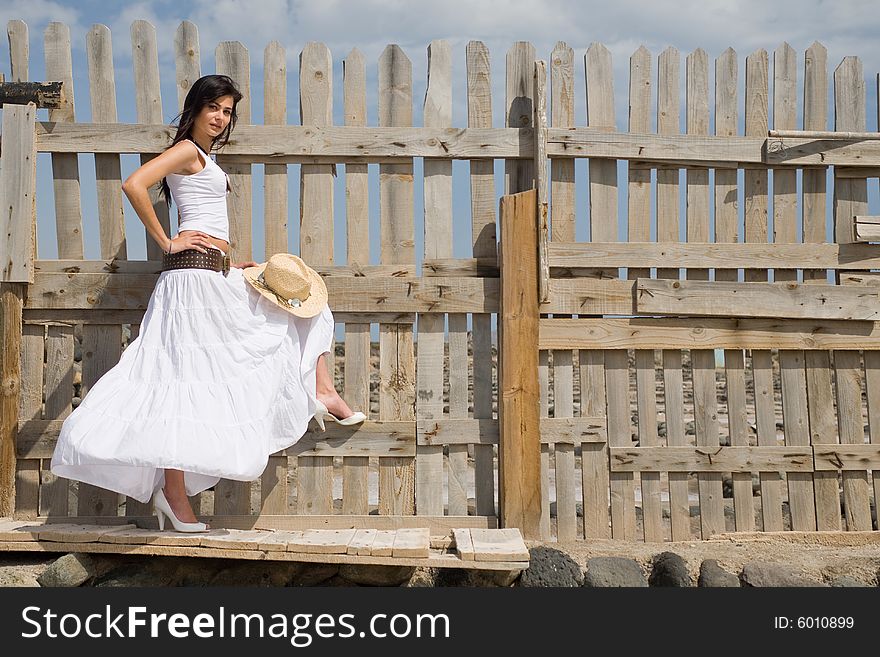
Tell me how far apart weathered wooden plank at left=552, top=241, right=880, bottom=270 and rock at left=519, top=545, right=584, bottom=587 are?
168 cm

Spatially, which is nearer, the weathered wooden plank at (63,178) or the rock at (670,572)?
the rock at (670,572)

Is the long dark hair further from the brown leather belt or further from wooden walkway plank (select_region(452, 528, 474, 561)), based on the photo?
wooden walkway plank (select_region(452, 528, 474, 561))

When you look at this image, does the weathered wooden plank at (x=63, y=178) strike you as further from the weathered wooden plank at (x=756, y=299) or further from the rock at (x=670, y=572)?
the rock at (x=670, y=572)

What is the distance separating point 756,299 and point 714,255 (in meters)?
0.36

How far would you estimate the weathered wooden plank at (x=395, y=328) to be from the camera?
16.6 ft

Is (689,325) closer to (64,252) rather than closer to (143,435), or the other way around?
(143,435)

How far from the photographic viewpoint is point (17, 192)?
16.3 feet

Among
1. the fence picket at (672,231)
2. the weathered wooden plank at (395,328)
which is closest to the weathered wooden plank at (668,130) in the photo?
the fence picket at (672,231)

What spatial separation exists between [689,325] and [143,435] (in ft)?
10.3

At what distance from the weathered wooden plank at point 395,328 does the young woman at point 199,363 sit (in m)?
0.47

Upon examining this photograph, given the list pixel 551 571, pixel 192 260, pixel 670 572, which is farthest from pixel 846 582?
pixel 192 260

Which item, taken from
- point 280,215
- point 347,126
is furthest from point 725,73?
point 280,215

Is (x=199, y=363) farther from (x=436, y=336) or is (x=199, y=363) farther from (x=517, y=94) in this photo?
(x=517, y=94)

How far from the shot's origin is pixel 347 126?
16.6 ft
